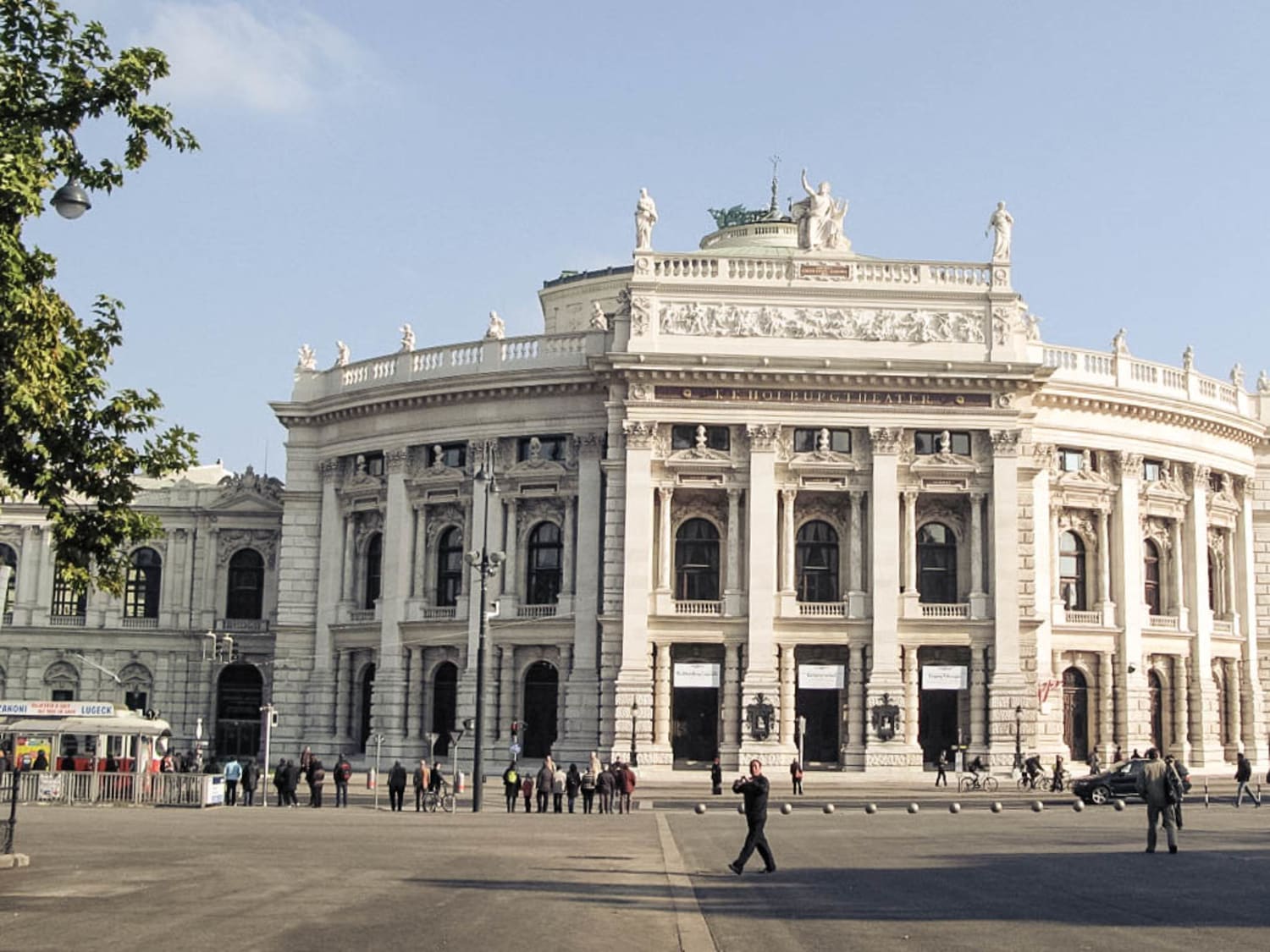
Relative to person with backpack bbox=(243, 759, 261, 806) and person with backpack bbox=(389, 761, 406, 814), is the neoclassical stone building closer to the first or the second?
person with backpack bbox=(389, 761, 406, 814)

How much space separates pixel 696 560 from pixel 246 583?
24.4 metres

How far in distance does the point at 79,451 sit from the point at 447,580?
46.7 meters

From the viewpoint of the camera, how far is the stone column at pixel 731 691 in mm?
62062

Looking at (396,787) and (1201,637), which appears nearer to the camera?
(396,787)

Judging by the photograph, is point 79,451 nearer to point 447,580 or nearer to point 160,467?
point 160,467

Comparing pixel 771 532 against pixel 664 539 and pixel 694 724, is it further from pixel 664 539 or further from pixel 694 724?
pixel 694 724

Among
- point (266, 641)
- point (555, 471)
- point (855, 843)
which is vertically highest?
point (555, 471)

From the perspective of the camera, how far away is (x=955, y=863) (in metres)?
27.4

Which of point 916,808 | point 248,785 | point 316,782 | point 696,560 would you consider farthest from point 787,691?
point 248,785

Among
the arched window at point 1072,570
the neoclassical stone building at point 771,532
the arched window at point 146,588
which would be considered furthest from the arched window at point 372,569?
the arched window at point 1072,570

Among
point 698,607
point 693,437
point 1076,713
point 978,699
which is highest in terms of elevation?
point 693,437

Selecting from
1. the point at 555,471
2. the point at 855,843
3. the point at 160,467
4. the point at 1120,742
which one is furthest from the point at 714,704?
the point at 160,467

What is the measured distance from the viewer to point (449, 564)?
228 ft

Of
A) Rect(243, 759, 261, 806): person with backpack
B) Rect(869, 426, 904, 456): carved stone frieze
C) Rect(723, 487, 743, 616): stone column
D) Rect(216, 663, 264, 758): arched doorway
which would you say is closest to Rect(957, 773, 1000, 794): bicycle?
Rect(723, 487, 743, 616): stone column
